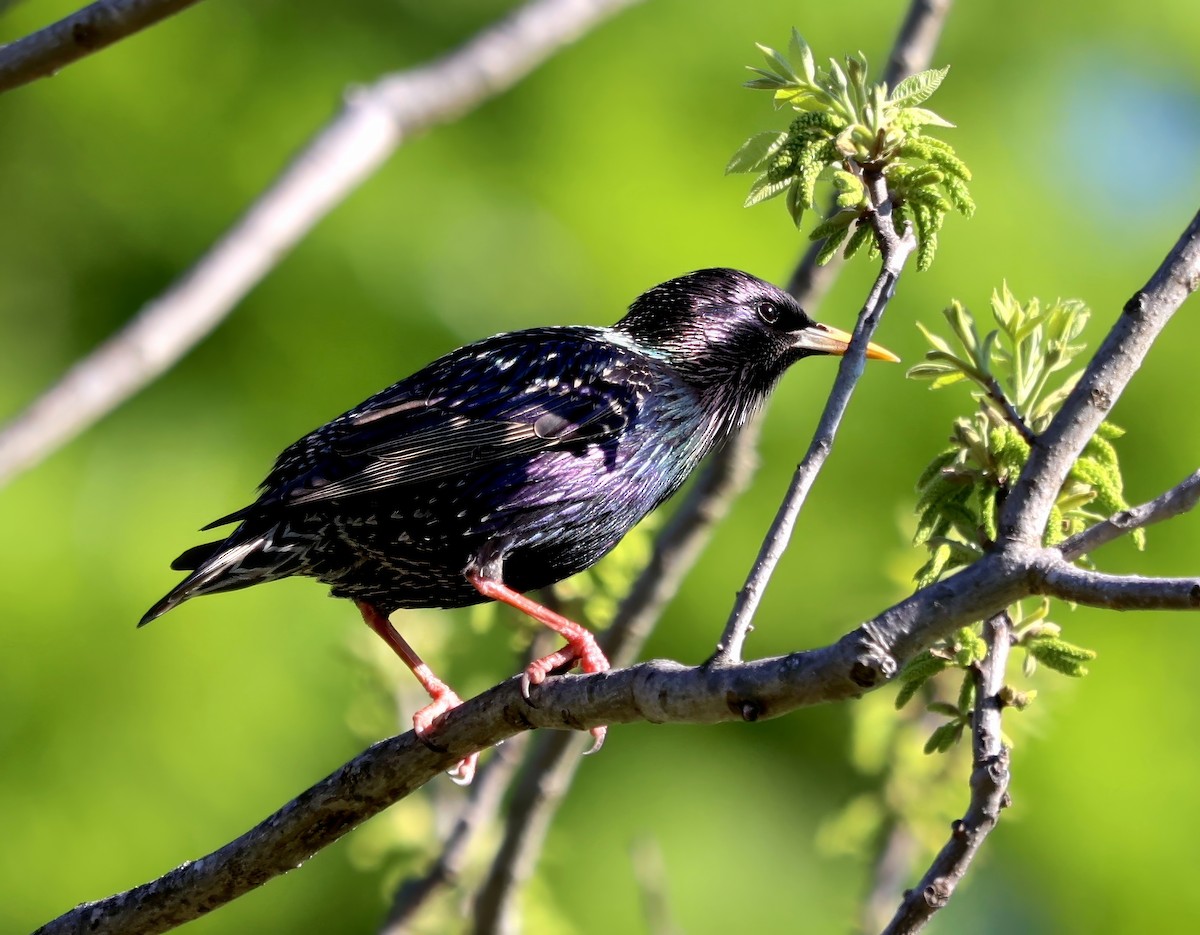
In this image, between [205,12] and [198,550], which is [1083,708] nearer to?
[198,550]

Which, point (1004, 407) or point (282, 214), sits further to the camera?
point (282, 214)

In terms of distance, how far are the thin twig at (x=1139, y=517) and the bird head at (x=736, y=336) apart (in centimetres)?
228

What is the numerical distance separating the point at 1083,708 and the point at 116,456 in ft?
16.9

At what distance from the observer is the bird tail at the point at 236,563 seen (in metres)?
4.09

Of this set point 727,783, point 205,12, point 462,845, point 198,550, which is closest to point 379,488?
point 198,550

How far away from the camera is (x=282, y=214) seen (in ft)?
10.9

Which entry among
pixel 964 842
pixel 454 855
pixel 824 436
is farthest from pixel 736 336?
pixel 964 842

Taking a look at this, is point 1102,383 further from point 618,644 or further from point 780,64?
point 618,644

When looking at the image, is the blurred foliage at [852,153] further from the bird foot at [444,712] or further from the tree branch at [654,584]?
the bird foot at [444,712]

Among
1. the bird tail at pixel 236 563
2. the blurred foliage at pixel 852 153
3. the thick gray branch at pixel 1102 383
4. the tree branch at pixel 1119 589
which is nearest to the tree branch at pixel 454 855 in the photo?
the bird tail at pixel 236 563

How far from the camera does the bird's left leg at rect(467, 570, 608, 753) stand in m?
3.74

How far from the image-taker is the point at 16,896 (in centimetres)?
736

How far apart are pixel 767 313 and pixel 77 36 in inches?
92.5

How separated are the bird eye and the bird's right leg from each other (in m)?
1.49
